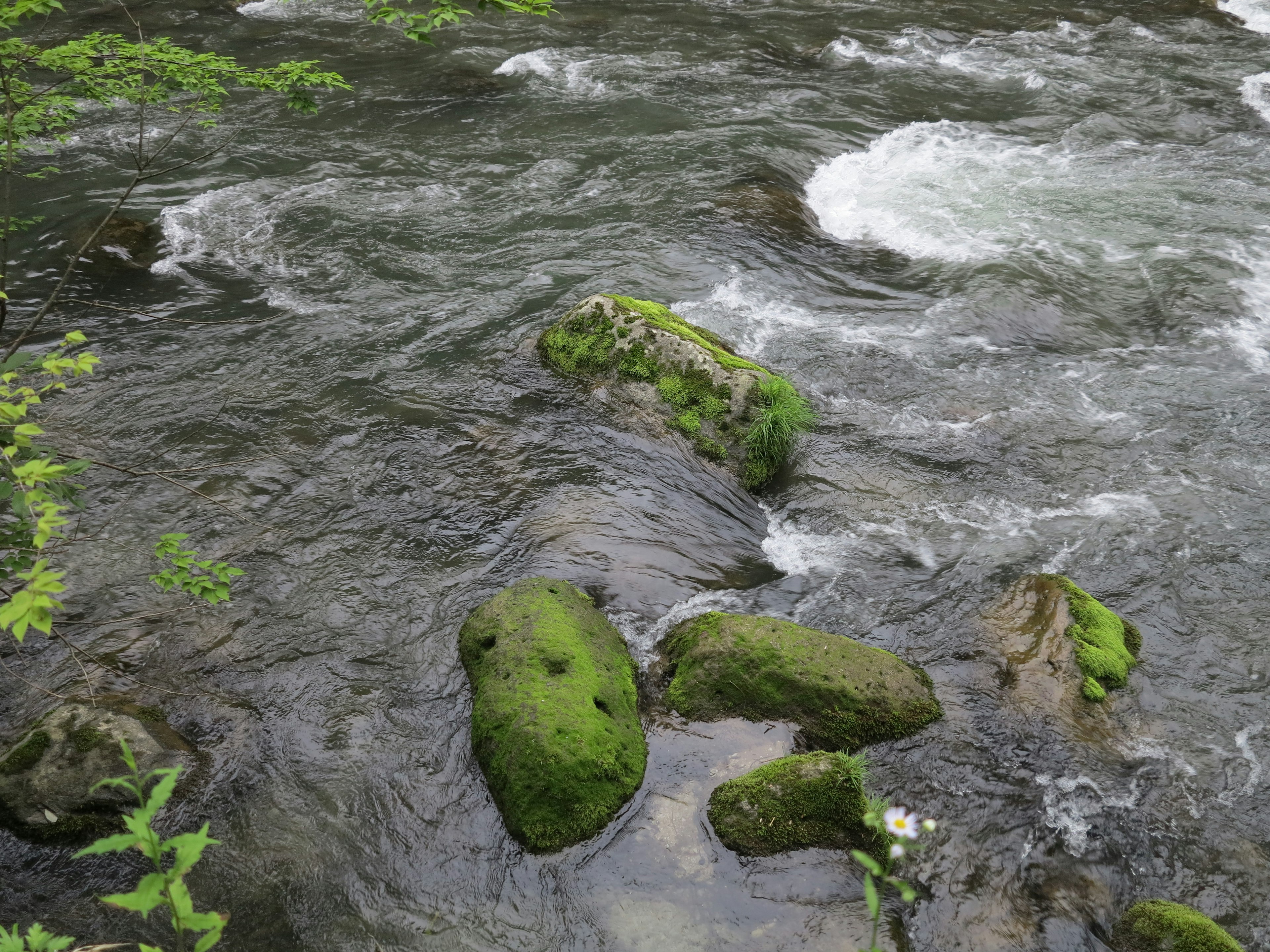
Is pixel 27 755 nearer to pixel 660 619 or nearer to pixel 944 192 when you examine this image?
pixel 660 619

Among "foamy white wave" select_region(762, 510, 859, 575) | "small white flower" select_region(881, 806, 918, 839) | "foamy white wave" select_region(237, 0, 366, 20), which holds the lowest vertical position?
"foamy white wave" select_region(762, 510, 859, 575)

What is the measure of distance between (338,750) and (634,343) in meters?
4.78

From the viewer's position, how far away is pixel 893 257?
11648mm

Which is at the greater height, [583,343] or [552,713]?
[583,343]

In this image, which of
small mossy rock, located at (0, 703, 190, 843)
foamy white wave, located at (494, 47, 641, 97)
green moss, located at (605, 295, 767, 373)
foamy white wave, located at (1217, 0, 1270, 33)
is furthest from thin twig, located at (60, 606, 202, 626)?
foamy white wave, located at (1217, 0, 1270, 33)

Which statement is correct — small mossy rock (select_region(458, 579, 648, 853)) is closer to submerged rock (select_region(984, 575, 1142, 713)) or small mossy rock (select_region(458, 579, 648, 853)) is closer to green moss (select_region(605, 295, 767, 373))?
submerged rock (select_region(984, 575, 1142, 713))

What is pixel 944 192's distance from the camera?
13.2 meters

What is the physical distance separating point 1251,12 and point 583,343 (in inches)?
824

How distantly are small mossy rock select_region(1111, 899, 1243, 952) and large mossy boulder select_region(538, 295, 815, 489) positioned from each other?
437cm

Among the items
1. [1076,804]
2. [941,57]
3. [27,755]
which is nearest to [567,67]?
[941,57]

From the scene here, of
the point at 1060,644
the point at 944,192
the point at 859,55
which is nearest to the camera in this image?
the point at 1060,644

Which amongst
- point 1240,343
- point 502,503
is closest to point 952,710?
point 502,503

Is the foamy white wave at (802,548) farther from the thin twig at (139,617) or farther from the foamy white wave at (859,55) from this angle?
the foamy white wave at (859,55)

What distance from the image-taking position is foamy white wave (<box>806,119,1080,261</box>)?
39.2ft
